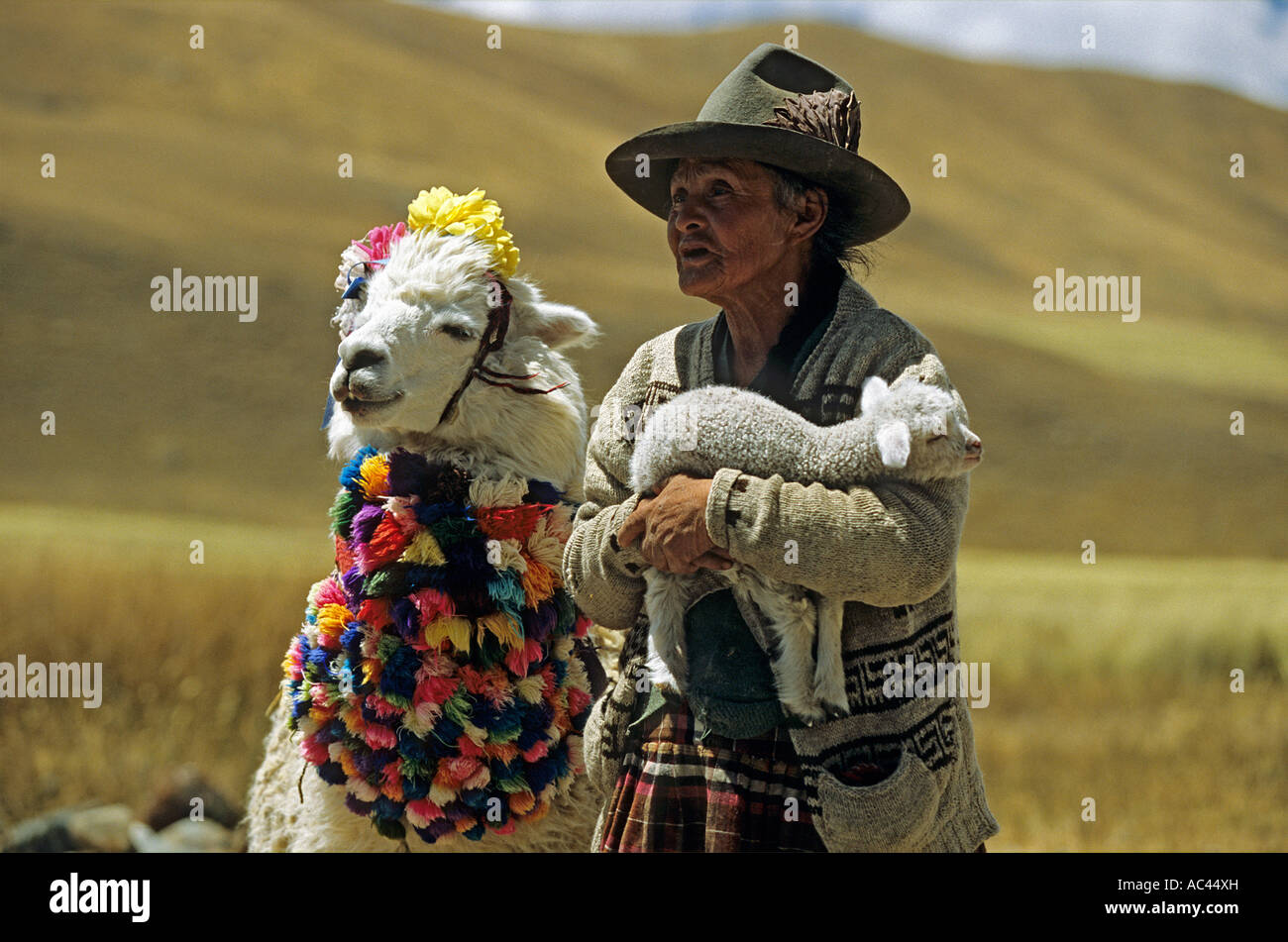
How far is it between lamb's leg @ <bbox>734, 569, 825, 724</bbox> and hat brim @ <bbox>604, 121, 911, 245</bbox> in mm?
873

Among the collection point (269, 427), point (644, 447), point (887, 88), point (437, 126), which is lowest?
point (644, 447)

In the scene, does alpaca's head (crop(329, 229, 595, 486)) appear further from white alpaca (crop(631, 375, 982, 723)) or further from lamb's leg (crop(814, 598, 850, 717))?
lamb's leg (crop(814, 598, 850, 717))

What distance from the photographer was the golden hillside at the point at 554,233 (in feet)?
66.8

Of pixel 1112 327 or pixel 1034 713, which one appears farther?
pixel 1112 327

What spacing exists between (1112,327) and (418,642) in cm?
3642

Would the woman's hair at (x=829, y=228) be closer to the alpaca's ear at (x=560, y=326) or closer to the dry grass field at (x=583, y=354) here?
the alpaca's ear at (x=560, y=326)

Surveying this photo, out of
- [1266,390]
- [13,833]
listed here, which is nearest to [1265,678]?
[13,833]

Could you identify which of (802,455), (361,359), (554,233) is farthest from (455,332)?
(554,233)

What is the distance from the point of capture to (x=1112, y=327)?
37.3 m

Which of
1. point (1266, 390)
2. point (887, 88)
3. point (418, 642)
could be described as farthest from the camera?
point (887, 88)

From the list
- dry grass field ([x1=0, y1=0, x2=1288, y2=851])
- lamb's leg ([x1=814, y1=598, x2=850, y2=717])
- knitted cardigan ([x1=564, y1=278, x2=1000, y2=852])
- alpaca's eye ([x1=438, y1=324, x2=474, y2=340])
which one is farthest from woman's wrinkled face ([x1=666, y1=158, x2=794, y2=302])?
dry grass field ([x1=0, y1=0, x2=1288, y2=851])

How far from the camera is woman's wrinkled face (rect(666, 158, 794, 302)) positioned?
118 inches

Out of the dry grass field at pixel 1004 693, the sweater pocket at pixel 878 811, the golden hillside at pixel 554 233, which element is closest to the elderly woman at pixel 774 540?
the sweater pocket at pixel 878 811

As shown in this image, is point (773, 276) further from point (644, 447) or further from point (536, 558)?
point (536, 558)
